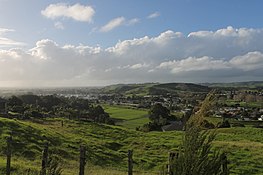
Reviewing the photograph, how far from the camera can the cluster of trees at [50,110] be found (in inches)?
2378

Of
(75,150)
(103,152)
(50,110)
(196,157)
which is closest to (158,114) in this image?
(50,110)

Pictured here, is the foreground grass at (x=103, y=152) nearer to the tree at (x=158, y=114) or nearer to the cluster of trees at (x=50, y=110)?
the cluster of trees at (x=50, y=110)

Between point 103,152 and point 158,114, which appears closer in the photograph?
→ point 103,152

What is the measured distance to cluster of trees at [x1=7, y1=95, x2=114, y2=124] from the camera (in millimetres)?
60406

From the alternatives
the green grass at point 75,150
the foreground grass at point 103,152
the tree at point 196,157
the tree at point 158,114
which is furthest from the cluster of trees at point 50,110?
the tree at point 196,157

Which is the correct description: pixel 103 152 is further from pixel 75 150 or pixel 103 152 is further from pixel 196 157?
pixel 196 157

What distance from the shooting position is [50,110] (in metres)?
78.2

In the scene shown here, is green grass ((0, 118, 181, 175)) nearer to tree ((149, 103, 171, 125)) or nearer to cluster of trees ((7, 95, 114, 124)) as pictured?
cluster of trees ((7, 95, 114, 124))

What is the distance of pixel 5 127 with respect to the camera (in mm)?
36094

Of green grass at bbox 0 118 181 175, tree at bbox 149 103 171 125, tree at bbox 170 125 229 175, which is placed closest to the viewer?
tree at bbox 170 125 229 175

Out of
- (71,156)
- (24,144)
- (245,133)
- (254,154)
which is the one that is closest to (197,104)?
(71,156)

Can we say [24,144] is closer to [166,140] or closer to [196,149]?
[166,140]

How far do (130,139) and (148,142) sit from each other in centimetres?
364

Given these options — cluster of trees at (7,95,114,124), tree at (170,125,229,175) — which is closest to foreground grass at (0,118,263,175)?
tree at (170,125,229,175)
